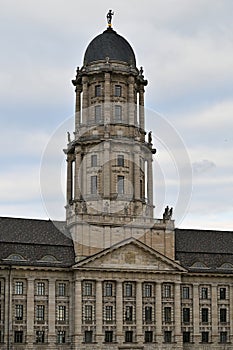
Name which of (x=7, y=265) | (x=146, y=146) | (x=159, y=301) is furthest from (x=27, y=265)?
(x=146, y=146)

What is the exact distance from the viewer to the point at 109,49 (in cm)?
13512

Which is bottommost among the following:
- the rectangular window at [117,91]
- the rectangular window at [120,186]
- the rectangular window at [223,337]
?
the rectangular window at [223,337]

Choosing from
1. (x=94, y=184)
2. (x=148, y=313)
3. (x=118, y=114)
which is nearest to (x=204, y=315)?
(x=148, y=313)

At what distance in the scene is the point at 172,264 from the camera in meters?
124

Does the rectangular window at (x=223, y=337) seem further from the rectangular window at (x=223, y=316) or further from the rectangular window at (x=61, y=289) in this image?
the rectangular window at (x=61, y=289)

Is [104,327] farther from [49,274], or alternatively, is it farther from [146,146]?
[146,146]

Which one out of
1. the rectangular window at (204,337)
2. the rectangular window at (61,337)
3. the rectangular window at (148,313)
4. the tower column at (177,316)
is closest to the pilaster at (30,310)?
the rectangular window at (61,337)

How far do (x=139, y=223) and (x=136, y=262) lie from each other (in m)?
5.89

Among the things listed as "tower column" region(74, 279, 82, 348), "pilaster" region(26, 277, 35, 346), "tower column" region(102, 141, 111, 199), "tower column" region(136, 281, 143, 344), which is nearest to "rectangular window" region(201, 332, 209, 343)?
"tower column" region(136, 281, 143, 344)

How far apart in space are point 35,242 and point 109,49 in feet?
113

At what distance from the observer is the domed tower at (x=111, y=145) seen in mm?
126875

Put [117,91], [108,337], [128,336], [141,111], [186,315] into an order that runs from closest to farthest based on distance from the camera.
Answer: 1. [108,337]
2. [128,336]
3. [186,315]
4. [117,91]
5. [141,111]

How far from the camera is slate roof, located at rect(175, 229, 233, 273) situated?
129 metres

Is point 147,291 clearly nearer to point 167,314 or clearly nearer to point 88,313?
point 167,314
